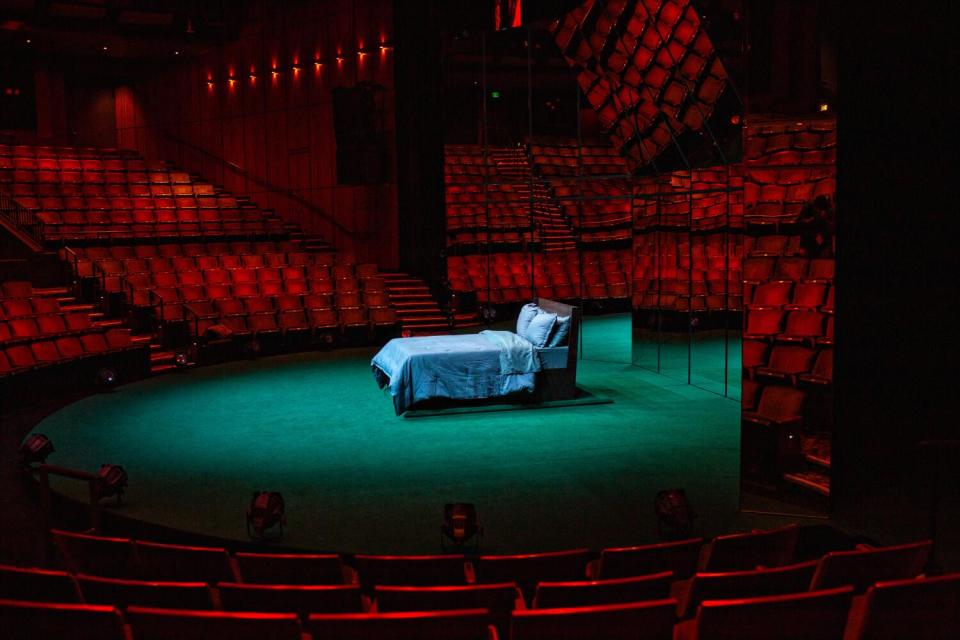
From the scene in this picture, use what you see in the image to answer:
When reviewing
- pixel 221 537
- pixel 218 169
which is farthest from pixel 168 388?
pixel 218 169

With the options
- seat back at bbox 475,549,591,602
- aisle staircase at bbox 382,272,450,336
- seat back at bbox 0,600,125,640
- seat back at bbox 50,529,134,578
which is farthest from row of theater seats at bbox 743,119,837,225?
aisle staircase at bbox 382,272,450,336

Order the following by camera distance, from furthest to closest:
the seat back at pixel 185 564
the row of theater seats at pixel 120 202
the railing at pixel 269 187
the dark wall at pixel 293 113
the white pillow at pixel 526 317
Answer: the railing at pixel 269 187 < the dark wall at pixel 293 113 < the row of theater seats at pixel 120 202 < the white pillow at pixel 526 317 < the seat back at pixel 185 564

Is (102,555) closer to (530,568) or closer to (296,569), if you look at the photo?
(296,569)

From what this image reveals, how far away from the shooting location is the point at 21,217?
13805mm

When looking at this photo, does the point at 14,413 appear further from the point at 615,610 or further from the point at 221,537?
the point at 615,610

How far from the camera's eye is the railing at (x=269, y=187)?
17.1 m

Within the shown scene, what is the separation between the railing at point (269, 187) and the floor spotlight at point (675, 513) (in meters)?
12.7

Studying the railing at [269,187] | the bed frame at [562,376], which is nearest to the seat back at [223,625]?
the bed frame at [562,376]

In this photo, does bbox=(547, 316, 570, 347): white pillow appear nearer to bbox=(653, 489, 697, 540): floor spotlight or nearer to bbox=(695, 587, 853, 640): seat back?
bbox=(653, 489, 697, 540): floor spotlight

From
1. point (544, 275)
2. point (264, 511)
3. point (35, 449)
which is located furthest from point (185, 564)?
point (544, 275)

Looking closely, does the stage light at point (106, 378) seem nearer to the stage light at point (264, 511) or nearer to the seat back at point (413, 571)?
the stage light at point (264, 511)

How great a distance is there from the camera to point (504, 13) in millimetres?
11156

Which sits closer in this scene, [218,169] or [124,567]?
[124,567]

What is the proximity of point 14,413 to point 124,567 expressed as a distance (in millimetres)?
5996
